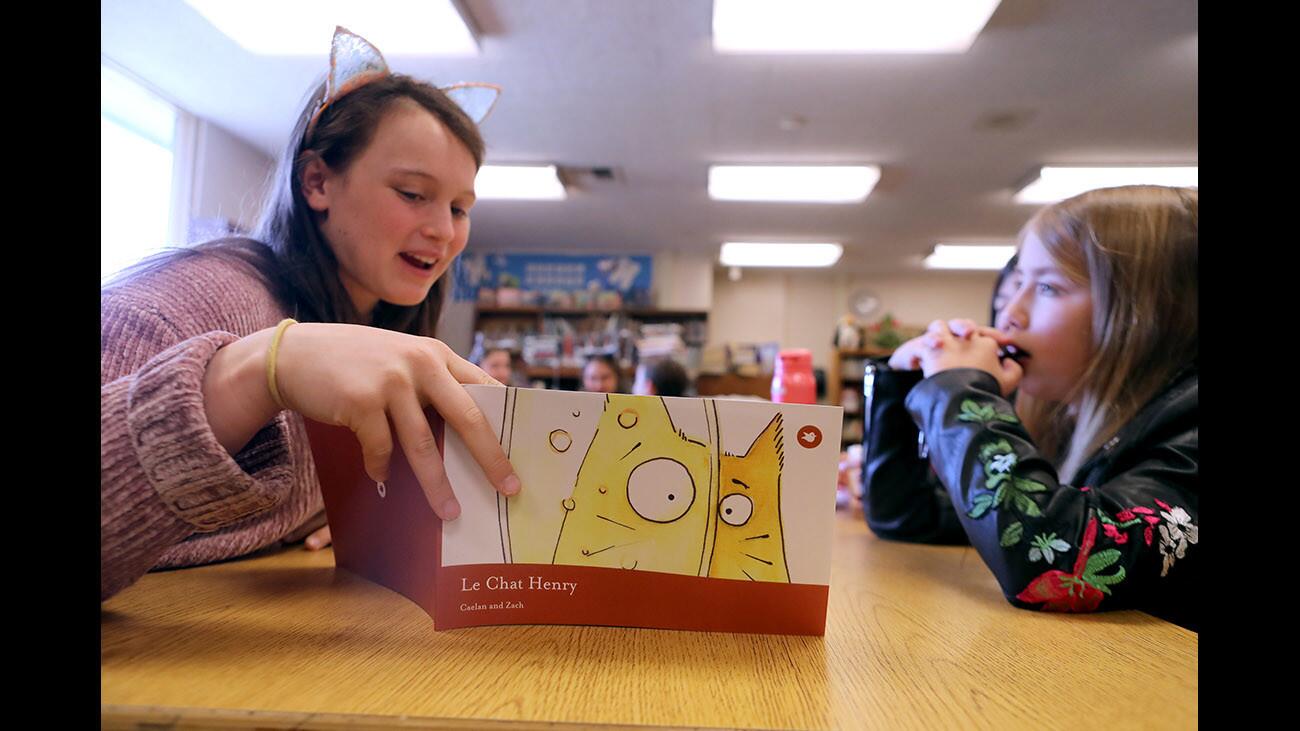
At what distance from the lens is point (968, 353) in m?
0.89

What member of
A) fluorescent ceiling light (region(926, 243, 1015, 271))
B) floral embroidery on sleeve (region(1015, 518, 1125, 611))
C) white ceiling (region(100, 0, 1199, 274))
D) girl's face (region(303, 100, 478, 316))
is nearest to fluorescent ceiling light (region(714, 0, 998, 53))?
white ceiling (region(100, 0, 1199, 274))

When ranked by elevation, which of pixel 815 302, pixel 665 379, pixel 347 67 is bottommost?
pixel 665 379

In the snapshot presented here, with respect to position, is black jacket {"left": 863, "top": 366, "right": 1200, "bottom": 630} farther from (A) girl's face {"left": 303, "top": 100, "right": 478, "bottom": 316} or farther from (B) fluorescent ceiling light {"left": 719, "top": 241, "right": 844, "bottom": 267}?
(B) fluorescent ceiling light {"left": 719, "top": 241, "right": 844, "bottom": 267}

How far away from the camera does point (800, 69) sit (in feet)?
10.4

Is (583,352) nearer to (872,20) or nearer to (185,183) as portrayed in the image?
(185,183)

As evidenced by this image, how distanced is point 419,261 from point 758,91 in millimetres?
3028

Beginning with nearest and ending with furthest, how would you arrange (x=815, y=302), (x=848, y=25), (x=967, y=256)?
(x=848, y=25)
(x=967, y=256)
(x=815, y=302)

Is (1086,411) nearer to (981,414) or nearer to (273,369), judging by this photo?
(981,414)

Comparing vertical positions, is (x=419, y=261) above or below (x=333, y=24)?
below

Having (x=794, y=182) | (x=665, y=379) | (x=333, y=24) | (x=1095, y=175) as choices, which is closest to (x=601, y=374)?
(x=665, y=379)

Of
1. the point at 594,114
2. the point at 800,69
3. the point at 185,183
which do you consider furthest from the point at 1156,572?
the point at 185,183

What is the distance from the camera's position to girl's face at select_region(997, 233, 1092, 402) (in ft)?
3.07

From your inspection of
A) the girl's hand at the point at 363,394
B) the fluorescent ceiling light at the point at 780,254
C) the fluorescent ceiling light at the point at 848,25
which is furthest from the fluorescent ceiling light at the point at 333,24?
the fluorescent ceiling light at the point at 780,254

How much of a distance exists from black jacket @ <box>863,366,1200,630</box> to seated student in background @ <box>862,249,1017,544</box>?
211 mm
